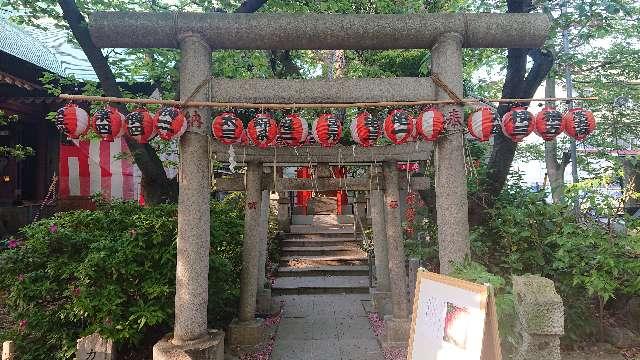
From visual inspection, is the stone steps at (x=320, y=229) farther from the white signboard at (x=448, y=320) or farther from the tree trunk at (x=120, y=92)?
the white signboard at (x=448, y=320)

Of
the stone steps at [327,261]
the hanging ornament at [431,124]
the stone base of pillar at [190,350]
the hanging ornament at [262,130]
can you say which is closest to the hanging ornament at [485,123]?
the hanging ornament at [431,124]

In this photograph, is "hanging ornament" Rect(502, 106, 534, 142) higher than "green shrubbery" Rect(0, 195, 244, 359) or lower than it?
higher

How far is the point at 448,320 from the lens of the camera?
3639 millimetres

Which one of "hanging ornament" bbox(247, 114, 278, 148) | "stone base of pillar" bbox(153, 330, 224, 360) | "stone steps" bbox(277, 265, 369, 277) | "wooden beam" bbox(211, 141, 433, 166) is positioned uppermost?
"hanging ornament" bbox(247, 114, 278, 148)

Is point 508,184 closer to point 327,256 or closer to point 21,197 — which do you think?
point 327,256

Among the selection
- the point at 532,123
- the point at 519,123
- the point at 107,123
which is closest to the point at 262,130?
the point at 107,123

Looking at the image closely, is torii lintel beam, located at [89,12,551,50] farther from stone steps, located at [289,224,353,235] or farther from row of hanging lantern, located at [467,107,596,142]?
stone steps, located at [289,224,353,235]

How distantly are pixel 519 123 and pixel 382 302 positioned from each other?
5637 mm

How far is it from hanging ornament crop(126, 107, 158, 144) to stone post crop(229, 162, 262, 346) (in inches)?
91.1

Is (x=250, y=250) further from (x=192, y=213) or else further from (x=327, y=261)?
(x=327, y=261)

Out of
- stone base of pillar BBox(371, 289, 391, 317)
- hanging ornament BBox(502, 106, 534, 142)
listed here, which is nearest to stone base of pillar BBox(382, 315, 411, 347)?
stone base of pillar BBox(371, 289, 391, 317)

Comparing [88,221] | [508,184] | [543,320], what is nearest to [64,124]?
[88,221]

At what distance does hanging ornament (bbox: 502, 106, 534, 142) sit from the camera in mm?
4832

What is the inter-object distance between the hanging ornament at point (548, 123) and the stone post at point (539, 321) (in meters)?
2.01
